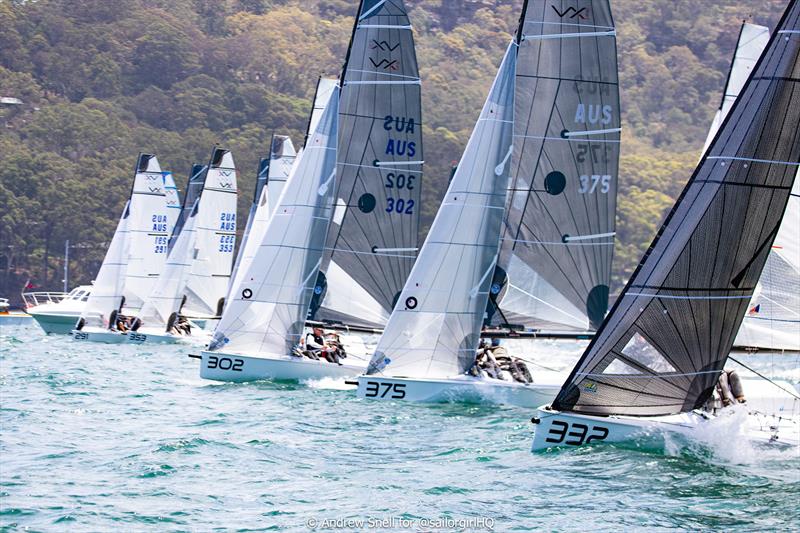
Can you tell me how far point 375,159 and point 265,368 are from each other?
448 cm

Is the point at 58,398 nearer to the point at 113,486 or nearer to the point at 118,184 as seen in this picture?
the point at 113,486

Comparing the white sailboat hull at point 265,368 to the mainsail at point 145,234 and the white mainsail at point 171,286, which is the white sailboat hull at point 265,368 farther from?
the mainsail at point 145,234

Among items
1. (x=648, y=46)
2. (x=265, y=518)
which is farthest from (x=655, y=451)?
(x=648, y=46)

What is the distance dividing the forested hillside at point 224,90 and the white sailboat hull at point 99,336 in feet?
104

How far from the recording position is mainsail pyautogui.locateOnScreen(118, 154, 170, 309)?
37.4 m

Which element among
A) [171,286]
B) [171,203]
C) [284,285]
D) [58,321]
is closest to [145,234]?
[171,286]

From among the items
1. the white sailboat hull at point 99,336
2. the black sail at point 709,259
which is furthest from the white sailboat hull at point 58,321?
the black sail at point 709,259

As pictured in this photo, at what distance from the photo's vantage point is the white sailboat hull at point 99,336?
3422cm

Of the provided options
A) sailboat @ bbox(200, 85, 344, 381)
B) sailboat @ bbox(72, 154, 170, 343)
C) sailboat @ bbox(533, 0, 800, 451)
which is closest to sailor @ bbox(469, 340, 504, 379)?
sailboat @ bbox(200, 85, 344, 381)

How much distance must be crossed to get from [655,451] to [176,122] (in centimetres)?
8010

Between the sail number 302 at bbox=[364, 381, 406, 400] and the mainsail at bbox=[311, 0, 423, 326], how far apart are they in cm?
510

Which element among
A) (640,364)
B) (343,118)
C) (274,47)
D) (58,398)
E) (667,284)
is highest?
(274,47)

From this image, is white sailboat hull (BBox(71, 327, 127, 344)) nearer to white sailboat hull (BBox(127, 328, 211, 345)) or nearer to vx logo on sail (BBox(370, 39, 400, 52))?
white sailboat hull (BBox(127, 328, 211, 345))

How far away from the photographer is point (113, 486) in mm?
12406
